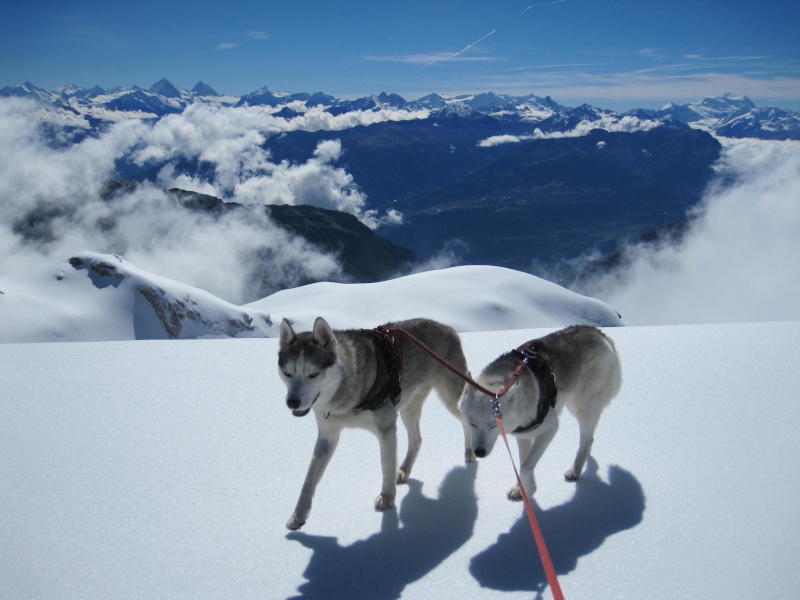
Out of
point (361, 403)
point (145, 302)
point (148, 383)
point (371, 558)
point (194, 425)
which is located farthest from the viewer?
point (145, 302)

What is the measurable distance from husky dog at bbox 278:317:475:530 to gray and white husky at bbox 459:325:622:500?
2.29 feet

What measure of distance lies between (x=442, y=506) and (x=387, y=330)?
5.96 ft

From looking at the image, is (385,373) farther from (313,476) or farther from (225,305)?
(225,305)

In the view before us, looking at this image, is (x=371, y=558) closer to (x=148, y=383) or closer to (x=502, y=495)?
(x=502, y=495)

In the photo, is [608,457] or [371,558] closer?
[371,558]

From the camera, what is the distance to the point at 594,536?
479cm

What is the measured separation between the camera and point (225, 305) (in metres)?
40.9

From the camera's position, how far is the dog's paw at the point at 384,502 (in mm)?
5359

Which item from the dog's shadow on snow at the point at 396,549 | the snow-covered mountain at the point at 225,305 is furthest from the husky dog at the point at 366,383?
the snow-covered mountain at the point at 225,305

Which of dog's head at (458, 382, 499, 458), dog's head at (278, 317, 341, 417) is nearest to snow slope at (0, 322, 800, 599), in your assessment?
dog's head at (458, 382, 499, 458)

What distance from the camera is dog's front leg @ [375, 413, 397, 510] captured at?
538cm

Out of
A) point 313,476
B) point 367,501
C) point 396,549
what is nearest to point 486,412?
point 396,549

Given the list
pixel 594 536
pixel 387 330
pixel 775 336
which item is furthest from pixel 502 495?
pixel 775 336

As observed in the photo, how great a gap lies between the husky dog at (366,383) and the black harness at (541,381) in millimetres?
922
